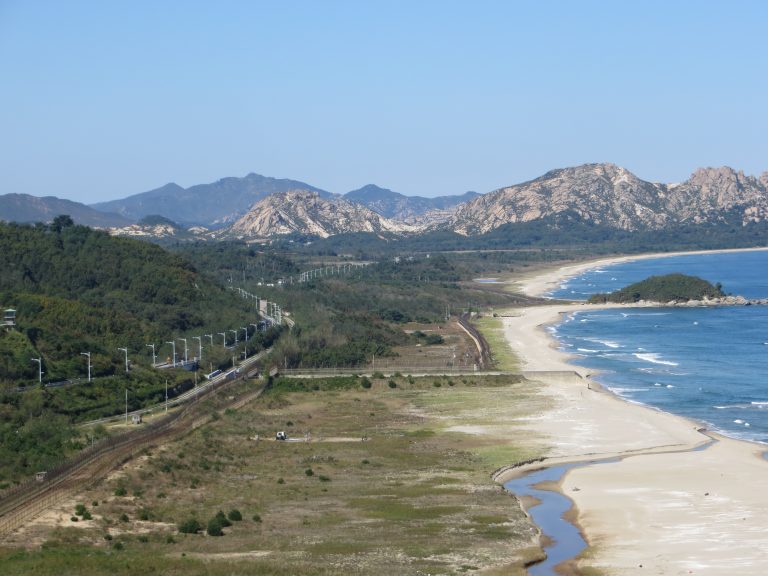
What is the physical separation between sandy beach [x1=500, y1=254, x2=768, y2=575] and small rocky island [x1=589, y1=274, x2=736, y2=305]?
9026cm

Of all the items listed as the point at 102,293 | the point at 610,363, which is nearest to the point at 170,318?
the point at 102,293

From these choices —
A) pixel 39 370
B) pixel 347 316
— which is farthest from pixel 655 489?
pixel 347 316

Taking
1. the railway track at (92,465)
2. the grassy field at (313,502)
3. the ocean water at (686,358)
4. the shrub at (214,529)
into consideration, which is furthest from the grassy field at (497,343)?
the shrub at (214,529)

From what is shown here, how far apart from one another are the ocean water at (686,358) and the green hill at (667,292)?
231 inches

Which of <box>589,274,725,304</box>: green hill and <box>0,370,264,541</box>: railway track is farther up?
<box>589,274,725,304</box>: green hill

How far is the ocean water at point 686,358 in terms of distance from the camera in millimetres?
85500

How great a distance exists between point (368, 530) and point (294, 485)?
1029 cm

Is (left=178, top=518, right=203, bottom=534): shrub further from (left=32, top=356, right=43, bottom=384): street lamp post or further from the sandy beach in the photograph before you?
(left=32, top=356, right=43, bottom=384): street lamp post

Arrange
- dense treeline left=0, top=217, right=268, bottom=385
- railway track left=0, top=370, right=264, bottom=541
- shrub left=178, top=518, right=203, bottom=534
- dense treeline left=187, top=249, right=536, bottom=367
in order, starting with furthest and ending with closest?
dense treeline left=187, top=249, right=536, bottom=367 → dense treeline left=0, top=217, right=268, bottom=385 → railway track left=0, top=370, right=264, bottom=541 → shrub left=178, top=518, right=203, bottom=534

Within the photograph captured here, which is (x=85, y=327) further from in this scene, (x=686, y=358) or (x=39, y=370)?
(x=686, y=358)

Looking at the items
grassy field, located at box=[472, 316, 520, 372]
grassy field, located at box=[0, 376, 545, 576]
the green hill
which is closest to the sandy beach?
grassy field, located at box=[0, 376, 545, 576]

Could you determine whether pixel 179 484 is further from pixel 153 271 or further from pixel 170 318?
pixel 153 271

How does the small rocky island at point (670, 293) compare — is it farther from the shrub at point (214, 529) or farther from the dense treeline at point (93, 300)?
the shrub at point (214, 529)

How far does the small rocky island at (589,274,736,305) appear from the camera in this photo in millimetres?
181375
